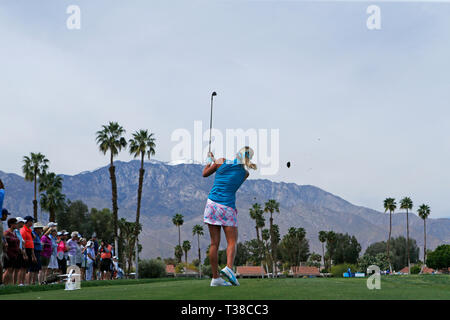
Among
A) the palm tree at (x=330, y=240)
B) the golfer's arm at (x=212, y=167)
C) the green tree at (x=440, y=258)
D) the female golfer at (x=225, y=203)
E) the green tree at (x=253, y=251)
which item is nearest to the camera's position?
the female golfer at (x=225, y=203)

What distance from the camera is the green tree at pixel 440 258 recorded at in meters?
115

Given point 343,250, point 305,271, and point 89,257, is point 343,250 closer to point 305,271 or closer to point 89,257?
point 305,271

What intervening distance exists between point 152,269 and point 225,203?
30195 millimetres

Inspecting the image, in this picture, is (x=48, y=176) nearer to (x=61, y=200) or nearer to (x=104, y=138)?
(x=61, y=200)

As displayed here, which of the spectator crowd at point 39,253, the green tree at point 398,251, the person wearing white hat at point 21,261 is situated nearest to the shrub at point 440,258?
the green tree at point 398,251

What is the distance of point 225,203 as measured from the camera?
→ 8.71 meters

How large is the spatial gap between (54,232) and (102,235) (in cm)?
6979

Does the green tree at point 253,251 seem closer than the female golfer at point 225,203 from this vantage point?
No

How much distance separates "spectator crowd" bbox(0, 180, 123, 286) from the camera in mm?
12492

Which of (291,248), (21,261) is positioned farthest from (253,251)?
(21,261)

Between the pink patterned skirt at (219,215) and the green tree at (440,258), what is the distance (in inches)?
4601

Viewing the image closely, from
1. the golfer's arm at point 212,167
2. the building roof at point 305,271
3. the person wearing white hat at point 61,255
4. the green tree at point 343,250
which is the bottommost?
the building roof at point 305,271

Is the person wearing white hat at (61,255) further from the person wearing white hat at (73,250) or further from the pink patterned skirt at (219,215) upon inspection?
the pink patterned skirt at (219,215)
